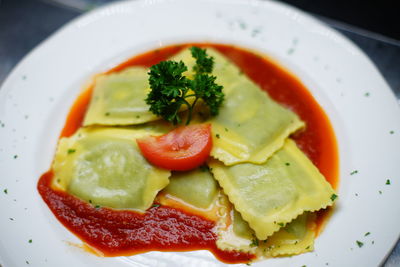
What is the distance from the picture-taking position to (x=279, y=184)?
17.0 ft

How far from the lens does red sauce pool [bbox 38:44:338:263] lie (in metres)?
5.09

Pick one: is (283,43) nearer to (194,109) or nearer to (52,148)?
(194,109)

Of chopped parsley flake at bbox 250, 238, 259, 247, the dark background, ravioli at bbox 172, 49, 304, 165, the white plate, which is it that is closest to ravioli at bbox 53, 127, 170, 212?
the white plate

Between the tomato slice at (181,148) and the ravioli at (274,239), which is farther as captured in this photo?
the tomato slice at (181,148)

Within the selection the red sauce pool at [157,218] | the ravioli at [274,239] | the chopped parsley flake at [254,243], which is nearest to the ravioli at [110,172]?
the red sauce pool at [157,218]

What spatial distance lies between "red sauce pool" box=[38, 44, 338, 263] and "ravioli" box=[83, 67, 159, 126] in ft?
1.18

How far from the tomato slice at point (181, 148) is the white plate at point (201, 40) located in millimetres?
1119

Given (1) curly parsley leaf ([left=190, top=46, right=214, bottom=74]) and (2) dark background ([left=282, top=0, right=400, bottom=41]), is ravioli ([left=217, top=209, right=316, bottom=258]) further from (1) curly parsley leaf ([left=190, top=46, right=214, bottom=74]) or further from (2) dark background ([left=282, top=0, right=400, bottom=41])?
(2) dark background ([left=282, top=0, right=400, bottom=41])

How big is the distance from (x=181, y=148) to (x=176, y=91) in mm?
737

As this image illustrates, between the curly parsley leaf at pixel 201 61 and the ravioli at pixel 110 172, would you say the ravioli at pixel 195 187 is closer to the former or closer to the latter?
the ravioli at pixel 110 172

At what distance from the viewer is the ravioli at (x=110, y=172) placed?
546 cm

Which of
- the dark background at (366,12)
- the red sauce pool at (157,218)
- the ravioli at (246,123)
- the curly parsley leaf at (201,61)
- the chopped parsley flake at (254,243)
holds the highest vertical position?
the dark background at (366,12)

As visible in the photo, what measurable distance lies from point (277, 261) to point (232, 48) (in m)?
3.62

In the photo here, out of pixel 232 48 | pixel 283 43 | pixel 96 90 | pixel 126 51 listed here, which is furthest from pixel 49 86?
pixel 283 43
